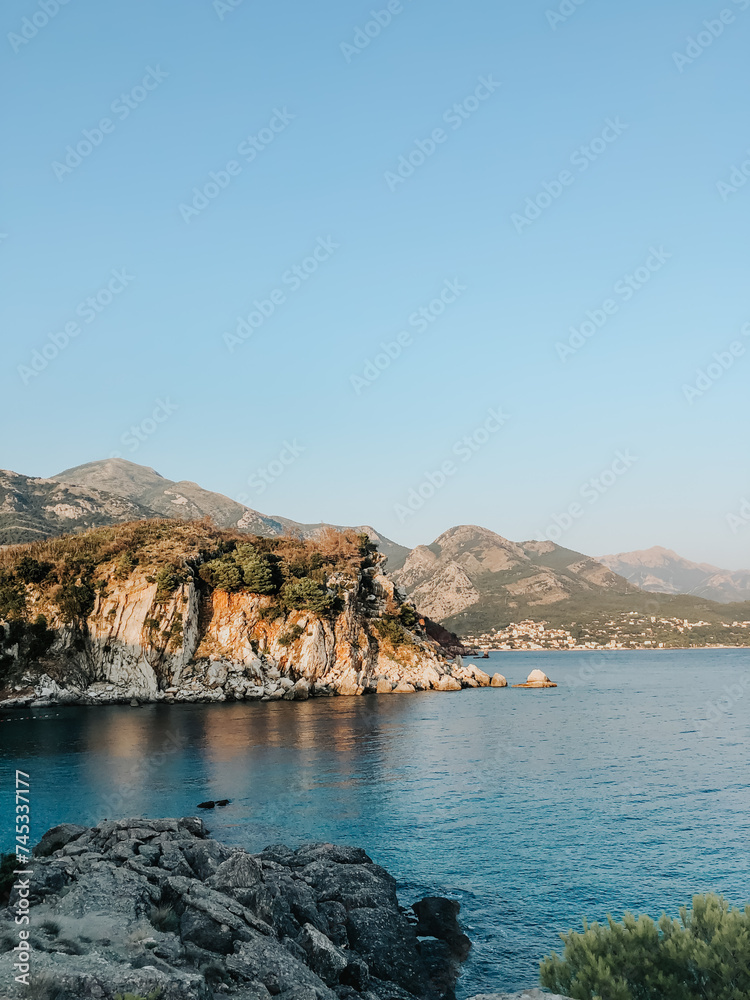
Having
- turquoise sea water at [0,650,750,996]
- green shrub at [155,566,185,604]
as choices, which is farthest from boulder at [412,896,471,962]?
green shrub at [155,566,185,604]

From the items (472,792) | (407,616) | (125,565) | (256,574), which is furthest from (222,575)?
(472,792)

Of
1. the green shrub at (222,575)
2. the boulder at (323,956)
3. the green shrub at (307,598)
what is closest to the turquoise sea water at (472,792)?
the boulder at (323,956)

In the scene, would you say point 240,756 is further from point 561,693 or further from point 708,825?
point 561,693

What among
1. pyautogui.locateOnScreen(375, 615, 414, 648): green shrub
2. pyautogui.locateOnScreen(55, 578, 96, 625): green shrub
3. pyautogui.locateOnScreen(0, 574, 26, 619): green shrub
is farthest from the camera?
pyautogui.locateOnScreen(375, 615, 414, 648): green shrub

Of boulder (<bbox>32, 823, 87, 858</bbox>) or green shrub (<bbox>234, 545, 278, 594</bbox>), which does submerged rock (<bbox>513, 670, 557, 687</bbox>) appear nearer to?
green shrub (<bbox>234, 545, 278, 594</bbox>)

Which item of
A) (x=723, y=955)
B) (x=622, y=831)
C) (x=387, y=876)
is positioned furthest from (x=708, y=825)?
(x=723, y=955)

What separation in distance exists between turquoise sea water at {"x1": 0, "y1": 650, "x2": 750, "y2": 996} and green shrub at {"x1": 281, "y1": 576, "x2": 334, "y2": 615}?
20692 mm

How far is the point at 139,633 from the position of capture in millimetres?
80500

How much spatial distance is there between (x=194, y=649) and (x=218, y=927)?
71.4 m

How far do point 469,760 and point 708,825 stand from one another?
17.5 m

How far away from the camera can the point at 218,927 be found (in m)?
15.0

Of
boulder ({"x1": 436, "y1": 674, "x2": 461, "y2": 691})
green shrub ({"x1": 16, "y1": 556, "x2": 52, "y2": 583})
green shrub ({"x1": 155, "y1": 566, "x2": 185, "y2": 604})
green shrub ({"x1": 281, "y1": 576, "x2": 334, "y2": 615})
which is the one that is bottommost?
boulder ({"x1": 436, "y1": 674, "x2": 461, "y2": 691})

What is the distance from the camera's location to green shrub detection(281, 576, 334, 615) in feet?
291

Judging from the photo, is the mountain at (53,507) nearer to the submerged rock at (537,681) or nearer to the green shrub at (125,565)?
the green shrub at (125,565)
